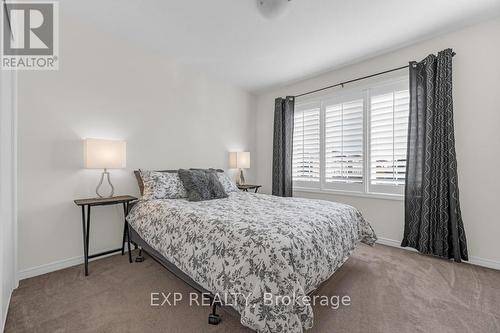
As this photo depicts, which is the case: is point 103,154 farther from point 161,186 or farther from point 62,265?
point 62,265

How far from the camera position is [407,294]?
1837mm

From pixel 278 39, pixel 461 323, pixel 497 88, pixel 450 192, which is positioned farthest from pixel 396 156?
pixel 278 39

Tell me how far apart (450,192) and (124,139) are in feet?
12.6

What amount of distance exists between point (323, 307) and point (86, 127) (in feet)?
9.63

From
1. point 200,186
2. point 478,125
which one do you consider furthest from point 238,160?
point 478,125

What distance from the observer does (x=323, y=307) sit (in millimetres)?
1677

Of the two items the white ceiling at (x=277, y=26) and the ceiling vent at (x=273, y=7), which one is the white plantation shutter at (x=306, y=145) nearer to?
the white ceiling at (x=277, y=26)

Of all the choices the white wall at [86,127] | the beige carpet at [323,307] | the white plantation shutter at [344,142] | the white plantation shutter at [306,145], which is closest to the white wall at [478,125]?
the beige carpet at [323,307]

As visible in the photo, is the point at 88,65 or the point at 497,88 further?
the point at 88,65

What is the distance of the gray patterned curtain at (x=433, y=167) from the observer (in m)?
2.43

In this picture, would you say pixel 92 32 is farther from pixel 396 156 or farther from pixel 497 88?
pixel 497 88

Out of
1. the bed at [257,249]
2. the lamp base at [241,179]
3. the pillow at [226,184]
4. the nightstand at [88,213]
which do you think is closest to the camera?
the bed at [257,249]

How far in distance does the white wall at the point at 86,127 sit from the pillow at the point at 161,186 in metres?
0.38

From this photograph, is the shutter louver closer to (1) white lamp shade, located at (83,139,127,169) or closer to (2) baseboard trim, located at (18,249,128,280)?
(1) white lamp shade, located at (83,139,127,169)
